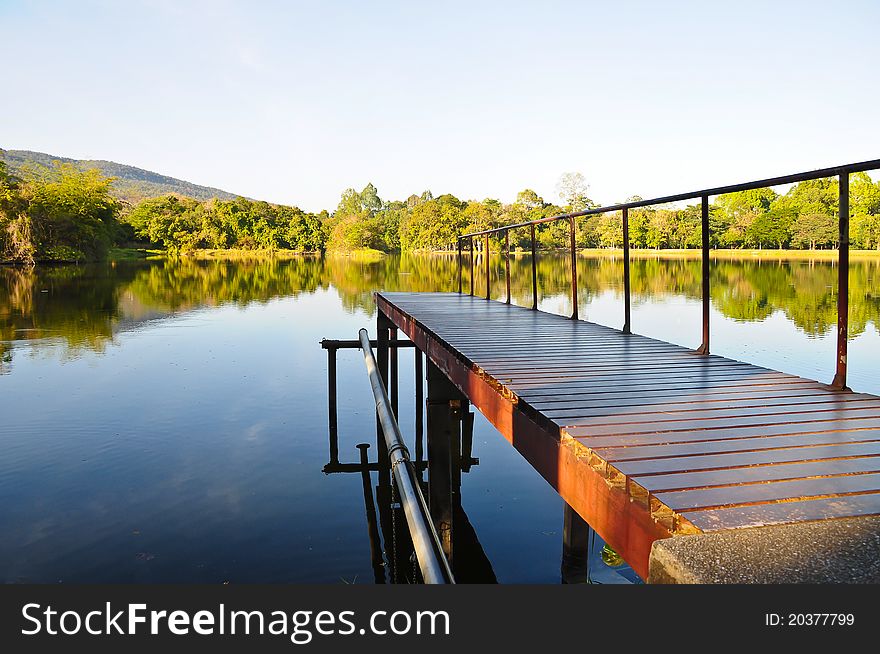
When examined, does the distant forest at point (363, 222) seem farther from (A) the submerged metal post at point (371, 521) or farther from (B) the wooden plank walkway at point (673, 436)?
(B) the wooden plank walkway at point (673, 436)

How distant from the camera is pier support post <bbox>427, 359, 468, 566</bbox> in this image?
524cm

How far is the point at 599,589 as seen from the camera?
156 cm

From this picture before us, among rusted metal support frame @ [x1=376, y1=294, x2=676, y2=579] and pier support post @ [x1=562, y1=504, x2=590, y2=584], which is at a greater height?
rusted metal support frame @ [x1=376, y1=294, x2=676, y2=579]

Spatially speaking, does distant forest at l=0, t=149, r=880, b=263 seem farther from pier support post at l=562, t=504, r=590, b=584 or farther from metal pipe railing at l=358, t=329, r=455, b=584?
metal pipe railing at l=358, t=329, r=455, b=584

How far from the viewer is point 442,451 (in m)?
5.31

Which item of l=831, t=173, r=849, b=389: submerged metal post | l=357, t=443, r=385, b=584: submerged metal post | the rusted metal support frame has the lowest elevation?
l=357, t=443, r=385, b=584: submerged metal post

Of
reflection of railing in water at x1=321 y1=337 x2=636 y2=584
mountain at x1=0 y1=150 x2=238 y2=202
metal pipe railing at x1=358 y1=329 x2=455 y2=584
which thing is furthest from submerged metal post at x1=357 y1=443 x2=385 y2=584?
mountain at x1=0 y1=150 x2=238 y2=202

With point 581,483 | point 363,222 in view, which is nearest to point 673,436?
point 581,483

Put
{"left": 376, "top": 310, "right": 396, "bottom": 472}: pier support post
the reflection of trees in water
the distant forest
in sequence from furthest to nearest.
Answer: the distant forest → the reflection of trees in water → {"left": 376, "top": 310, "right": 396, "bottom": 472}: pier support post

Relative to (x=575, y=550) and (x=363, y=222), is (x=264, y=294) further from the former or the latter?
(x=363, y=222)

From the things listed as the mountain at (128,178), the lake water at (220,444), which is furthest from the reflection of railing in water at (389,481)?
the mountain at (128,178)

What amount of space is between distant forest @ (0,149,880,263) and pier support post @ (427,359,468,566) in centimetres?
2604

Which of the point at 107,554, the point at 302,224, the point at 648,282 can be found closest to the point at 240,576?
the point at 107,554

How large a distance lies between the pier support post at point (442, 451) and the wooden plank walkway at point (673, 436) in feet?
3.81
